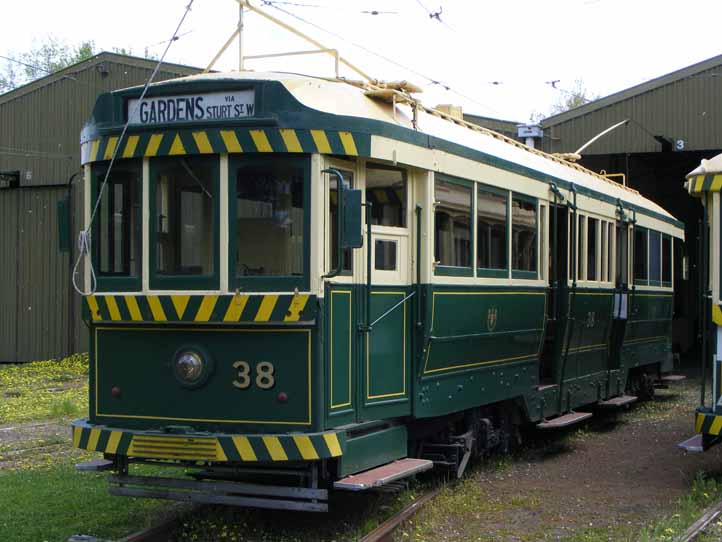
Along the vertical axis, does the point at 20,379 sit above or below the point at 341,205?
below

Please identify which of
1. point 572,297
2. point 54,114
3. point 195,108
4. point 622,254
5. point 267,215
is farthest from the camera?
point 54,114

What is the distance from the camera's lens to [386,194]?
7.67 meters

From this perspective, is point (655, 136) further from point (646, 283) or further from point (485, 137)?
point (485, 137)

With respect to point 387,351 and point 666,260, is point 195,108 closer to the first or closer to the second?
point 387,351

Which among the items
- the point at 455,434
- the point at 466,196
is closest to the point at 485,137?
the point at 466,196

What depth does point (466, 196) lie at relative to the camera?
8.62 meters

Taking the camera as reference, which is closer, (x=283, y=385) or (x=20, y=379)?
(x=283, y=385)

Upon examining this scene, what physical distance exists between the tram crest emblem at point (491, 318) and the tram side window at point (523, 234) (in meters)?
0.66

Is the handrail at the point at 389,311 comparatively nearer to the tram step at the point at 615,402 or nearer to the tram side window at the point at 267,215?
the tram side window at the point at 267,215

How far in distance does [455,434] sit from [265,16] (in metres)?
4.17

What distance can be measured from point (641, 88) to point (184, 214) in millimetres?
16393

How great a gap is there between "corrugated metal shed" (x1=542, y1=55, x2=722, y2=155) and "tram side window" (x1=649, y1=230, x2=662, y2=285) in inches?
246

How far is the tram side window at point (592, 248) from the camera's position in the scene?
1203 centimetres

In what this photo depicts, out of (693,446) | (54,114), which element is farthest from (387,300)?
(54,114)
